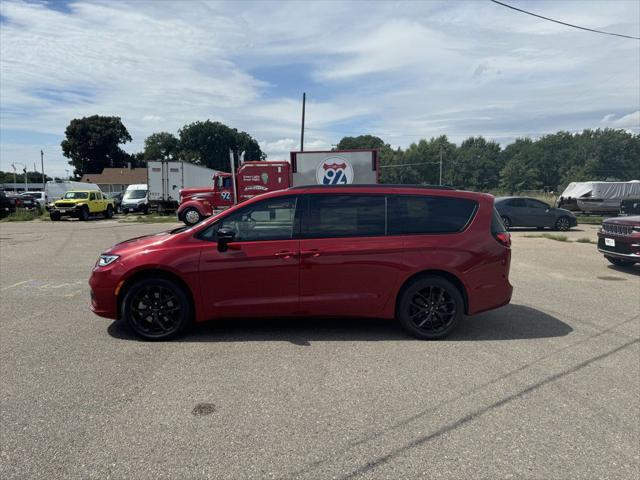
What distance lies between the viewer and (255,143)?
118 meters

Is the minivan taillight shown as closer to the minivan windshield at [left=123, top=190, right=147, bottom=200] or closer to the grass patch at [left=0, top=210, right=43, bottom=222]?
the grass patch at [left=0, top=210, right=43, bottom=222]

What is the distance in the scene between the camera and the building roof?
263 ft

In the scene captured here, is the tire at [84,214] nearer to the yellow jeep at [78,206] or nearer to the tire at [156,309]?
the yellow jeep at [78,206]

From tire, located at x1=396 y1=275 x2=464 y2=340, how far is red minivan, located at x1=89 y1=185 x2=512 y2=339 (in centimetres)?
1

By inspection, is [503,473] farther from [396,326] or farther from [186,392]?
[396,326]

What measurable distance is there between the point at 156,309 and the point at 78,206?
967 inches

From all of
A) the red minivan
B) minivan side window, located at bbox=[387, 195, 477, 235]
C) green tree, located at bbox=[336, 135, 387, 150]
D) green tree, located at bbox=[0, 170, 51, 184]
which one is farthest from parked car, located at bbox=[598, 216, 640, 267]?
green tree, located at bbox=[0, 170, 51, 184]

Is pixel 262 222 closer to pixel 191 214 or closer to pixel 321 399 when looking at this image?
pixel 321 399

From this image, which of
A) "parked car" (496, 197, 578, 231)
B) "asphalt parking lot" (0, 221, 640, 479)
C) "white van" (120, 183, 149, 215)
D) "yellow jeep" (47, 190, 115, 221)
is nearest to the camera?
"asphalt parking lot" (0, 221, 640, 479)

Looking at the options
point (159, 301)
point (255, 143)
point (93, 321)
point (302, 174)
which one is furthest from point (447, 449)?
point (255, 143)

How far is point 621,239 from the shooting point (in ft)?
30.4

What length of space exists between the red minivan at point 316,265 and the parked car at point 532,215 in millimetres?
15213

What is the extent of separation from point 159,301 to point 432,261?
3082 mm


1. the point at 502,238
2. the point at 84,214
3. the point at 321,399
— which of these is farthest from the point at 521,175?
the point at 321,399
